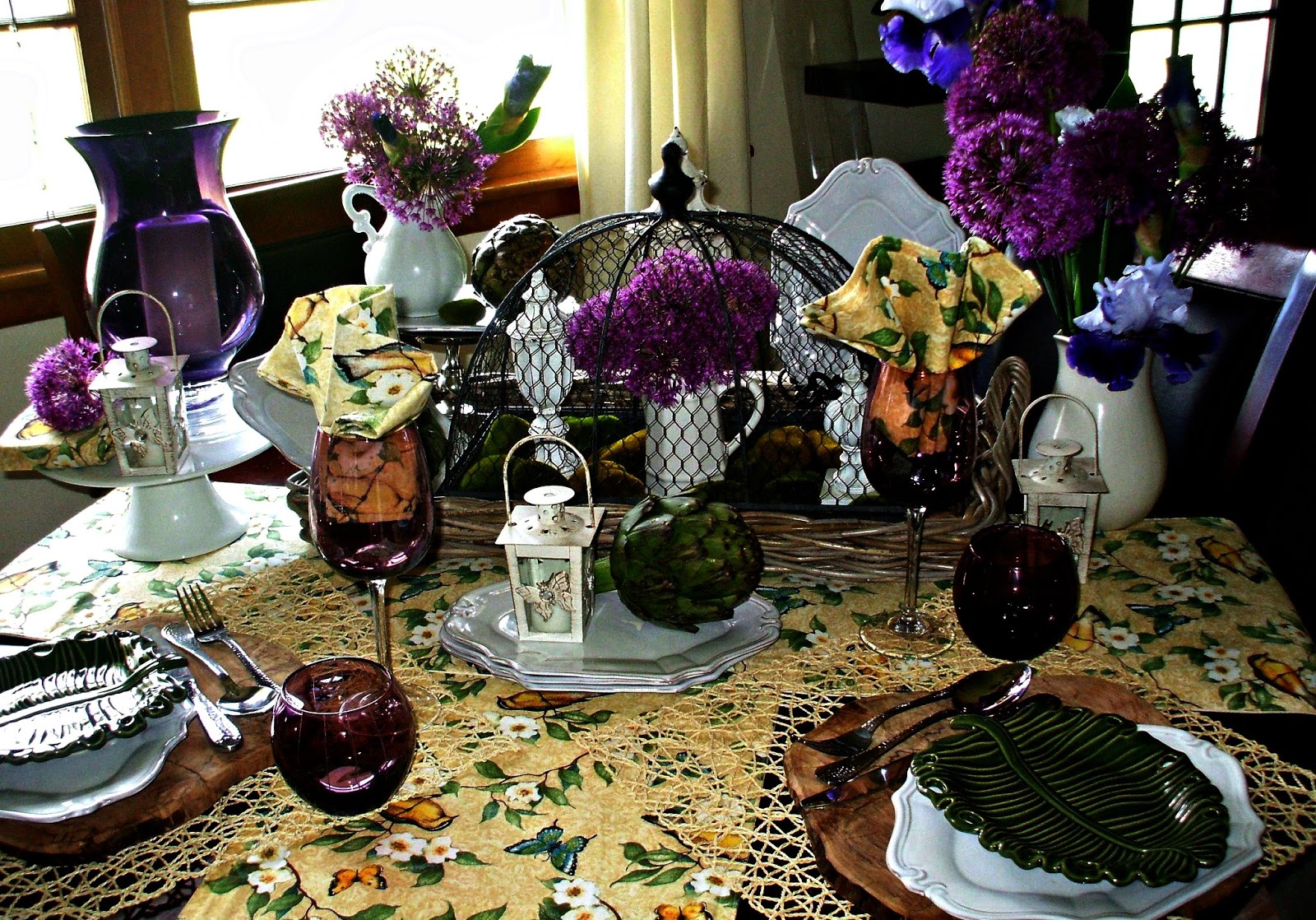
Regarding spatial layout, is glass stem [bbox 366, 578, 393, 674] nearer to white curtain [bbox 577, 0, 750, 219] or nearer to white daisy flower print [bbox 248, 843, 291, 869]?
white daisy flower print [bbox 248, 843, 291, 869]

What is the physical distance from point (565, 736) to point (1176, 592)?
1.83 ft

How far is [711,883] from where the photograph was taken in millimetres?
652

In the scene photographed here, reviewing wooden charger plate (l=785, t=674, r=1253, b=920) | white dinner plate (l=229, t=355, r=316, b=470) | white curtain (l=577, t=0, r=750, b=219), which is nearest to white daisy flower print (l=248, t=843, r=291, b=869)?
wooden charger plate (l=785, t=674, r=1253, b=920)

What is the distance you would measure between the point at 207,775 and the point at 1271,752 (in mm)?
715

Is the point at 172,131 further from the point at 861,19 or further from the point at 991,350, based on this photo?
the point at 861,19

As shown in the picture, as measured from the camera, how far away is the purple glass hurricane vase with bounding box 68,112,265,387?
1164 millimetres

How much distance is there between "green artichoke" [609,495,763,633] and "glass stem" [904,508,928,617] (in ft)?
0.43

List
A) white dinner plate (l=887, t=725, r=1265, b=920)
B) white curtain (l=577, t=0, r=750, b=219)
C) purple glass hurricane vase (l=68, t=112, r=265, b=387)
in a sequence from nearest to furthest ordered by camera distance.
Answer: white dinner plate (l=887, t=725, r=1265, b=920)
purple glass hurricane vase (l=68, t=112, r=265, b=387)
white curtain (l=577, t=0, r=750, b=219)

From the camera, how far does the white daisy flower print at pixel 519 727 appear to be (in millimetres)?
796

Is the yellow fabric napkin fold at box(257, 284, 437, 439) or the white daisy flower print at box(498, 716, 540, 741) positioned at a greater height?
the yellow fabric napkin fold at box(257, 284, 437, 439)

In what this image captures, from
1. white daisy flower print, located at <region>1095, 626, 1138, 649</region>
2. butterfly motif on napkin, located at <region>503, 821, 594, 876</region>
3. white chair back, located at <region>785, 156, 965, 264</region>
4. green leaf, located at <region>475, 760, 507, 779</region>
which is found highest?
white chair back, located at <region>785, 156, 965, 264</region>

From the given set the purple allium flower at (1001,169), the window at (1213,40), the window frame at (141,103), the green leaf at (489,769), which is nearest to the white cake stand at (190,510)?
the green leaf at (489,769)

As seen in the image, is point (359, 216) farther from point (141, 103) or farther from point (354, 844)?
point (354, 844)

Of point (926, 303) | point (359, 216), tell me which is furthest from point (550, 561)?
point (359, 216)
